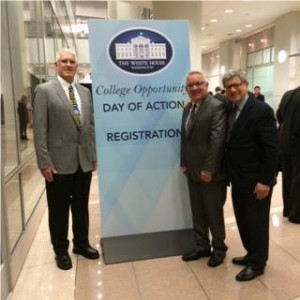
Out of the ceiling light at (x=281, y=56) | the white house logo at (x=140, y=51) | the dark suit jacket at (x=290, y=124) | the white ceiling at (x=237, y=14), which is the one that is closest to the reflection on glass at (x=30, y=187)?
the white house logo at (x=140, y=51)

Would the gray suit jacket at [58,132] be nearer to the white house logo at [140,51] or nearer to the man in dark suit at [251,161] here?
the white house logo at [140,51]

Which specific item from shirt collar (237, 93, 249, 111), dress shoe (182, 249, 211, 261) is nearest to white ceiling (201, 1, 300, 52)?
shirt collar (237, 93, 249, 111)

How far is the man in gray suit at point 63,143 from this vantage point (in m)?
2.66

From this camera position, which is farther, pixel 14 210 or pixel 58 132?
pixel 14 210

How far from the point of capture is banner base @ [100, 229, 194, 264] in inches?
118

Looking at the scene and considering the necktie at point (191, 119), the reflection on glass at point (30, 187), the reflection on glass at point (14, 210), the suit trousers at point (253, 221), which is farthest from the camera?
the reflection on glass at point (30, 187)

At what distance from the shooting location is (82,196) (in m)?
2.97

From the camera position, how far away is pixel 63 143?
2736mm

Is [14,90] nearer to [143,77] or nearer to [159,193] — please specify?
[143,77]

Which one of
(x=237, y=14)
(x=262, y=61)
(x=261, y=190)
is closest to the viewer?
(x=261, y=190)

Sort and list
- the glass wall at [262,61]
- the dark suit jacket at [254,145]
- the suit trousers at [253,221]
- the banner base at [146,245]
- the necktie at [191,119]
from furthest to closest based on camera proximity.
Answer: the glass wall at [262,61] → the banner base at [146,245] → the necktie at [191,119] → the suit trousers at [253,221] → the dark suit jacket at [254,145]

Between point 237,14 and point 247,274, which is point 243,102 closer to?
point 247,274

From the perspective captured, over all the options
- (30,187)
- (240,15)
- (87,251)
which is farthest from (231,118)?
(240,15)

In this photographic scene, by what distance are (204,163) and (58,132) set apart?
1.13 m
